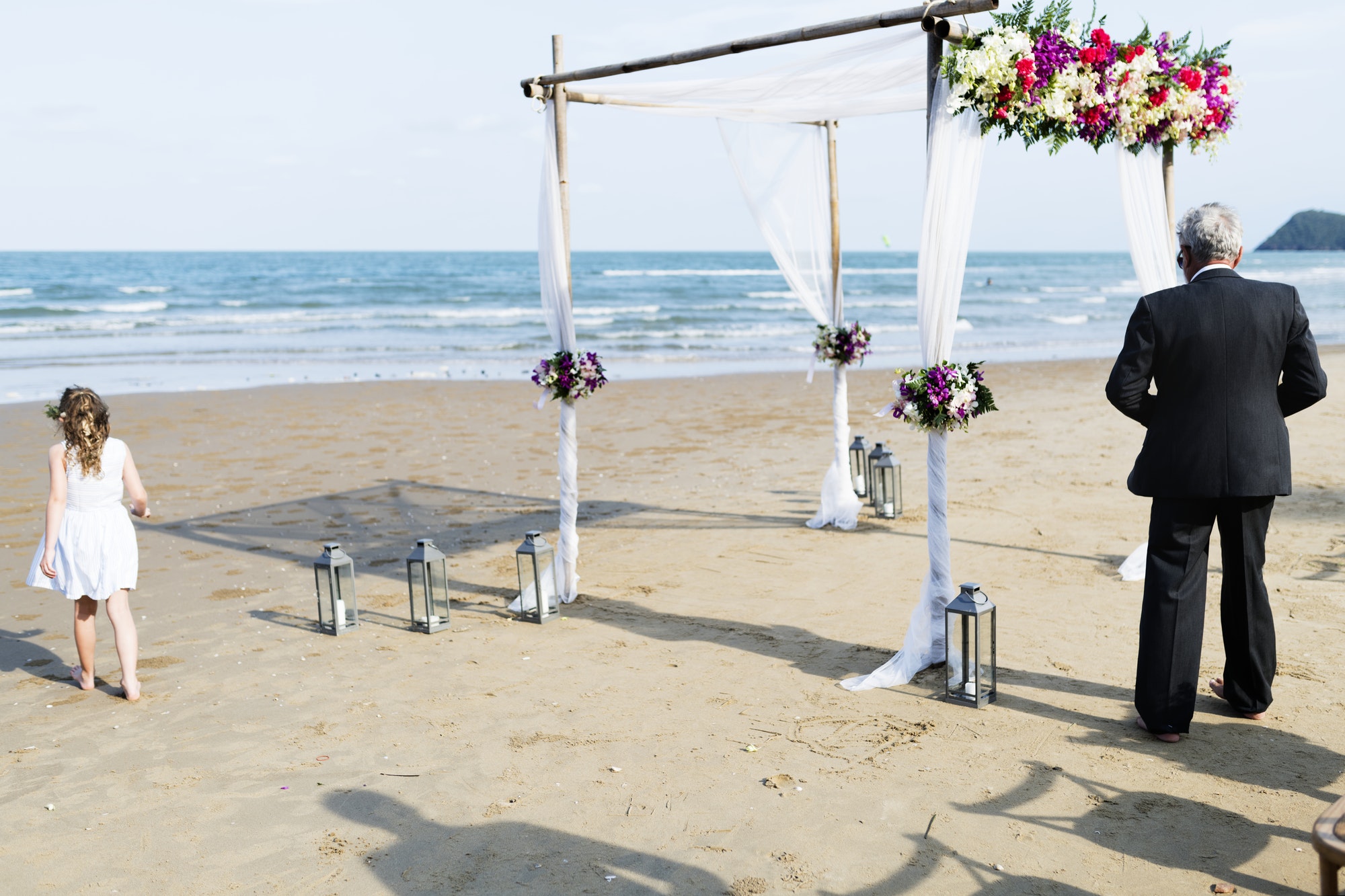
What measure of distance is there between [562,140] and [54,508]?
3182 mm

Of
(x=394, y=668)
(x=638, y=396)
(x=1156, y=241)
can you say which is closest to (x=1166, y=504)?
(x=1156, y=241)

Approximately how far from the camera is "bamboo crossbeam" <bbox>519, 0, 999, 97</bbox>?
4223 millimetres

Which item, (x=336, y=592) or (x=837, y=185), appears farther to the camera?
(x=837, y=185)

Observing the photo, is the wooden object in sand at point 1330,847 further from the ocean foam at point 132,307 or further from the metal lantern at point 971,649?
the ocean foam at point 132,307

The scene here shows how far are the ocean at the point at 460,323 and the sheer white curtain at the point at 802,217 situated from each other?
1074 cm

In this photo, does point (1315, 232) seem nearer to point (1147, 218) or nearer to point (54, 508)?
point (1147, 218)

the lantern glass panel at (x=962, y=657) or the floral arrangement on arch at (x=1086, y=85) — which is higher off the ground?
the floral arrangement on arch at (x=1086, y=85)

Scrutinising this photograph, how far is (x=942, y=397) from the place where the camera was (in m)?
4.52

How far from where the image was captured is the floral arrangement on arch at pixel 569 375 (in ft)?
19.5

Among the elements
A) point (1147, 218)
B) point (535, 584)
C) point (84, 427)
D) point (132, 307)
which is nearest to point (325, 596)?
point (535, 584)

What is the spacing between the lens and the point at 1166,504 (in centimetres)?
382

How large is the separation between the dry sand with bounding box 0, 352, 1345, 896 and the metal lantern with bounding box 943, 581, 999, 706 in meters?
0.11

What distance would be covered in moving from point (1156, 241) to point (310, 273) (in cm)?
5895

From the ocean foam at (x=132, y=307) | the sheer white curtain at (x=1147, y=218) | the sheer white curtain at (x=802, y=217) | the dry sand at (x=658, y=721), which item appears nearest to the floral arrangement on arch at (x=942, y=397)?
the dry sand at (x=658, y=721)
